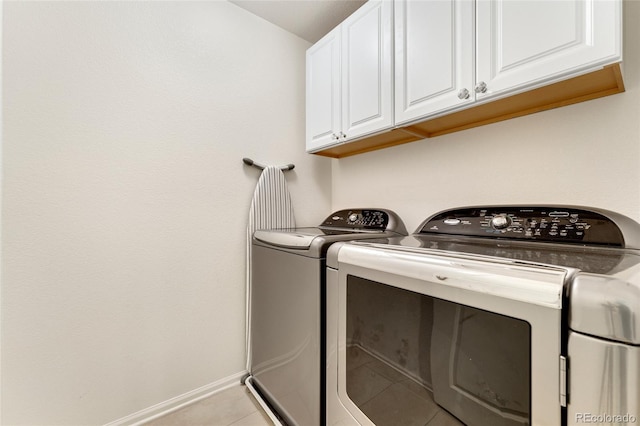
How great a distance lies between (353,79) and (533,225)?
108cm

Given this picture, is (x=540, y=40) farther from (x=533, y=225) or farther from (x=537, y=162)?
(x=533, y=225)

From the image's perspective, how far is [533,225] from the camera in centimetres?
100

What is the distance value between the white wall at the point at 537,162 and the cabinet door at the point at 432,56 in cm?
34

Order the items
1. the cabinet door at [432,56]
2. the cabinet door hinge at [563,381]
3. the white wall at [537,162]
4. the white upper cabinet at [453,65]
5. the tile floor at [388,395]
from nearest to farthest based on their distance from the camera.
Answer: the cabinet door hinge at [563,381], the tile floor at [388,395], the white upper cabinet at [453,65], the white wall at [537,162], the cabinet door at [432,56]

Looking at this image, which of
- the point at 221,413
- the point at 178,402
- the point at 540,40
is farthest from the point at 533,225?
the point at 178,402

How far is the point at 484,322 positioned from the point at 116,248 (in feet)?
4.84

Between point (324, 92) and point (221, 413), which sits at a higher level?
point (324, 92)

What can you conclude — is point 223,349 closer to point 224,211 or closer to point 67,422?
point 67,422

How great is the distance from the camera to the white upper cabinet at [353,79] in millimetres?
1312

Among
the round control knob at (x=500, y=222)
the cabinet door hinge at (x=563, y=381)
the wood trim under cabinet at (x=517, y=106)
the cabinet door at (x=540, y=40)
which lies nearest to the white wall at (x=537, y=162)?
the wood trim under cabinet at (x=517, y=106)

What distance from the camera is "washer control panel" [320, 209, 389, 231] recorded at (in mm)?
1560

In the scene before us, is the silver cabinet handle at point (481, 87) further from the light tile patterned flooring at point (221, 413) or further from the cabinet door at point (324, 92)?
the light tile patterned flooring at point (221, 413)

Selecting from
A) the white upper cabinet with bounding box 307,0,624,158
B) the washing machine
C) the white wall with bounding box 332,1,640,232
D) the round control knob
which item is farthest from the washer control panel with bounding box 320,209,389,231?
the round control knob

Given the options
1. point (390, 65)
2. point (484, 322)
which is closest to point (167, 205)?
point (390, 65)
